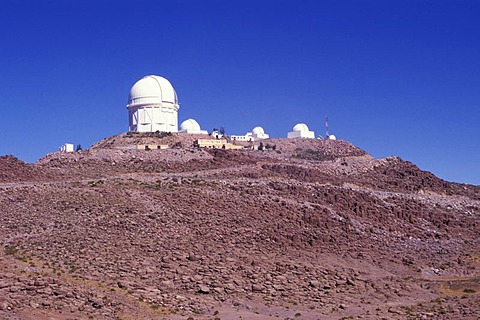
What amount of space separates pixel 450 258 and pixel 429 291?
9.01 metres

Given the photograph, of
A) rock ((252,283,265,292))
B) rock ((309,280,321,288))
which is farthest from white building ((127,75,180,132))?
rock ((252,283,265,292))

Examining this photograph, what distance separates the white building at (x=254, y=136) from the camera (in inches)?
3428

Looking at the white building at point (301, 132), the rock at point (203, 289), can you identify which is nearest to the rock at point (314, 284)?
the rock at point (203, 289)

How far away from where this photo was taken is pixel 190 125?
3351 inches

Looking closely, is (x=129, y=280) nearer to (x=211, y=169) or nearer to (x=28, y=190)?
(x=28, y=190)

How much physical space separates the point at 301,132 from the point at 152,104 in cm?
2730

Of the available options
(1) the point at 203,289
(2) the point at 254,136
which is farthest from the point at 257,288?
(2) the point at 254,136

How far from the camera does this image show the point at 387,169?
224 feet

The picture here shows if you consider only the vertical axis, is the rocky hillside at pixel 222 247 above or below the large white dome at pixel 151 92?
below

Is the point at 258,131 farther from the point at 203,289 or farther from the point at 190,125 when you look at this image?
the point at 203,289

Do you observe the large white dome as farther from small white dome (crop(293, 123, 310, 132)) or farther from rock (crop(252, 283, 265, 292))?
rock (crop(252, 283, 265, 292))

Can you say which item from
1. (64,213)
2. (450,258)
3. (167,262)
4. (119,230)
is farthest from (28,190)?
(450,258)

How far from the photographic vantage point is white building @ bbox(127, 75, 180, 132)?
7406 centimetres

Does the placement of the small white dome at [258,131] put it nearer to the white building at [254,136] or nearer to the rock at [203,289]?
the white building at [254,136]
